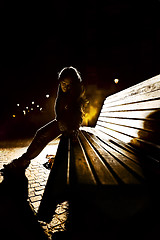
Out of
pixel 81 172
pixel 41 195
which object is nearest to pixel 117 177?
pixel 81 172

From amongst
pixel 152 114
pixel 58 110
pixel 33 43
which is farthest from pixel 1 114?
pixel 152 114

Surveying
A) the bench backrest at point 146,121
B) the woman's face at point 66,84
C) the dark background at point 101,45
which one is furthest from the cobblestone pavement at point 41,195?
the dark background at point 101,45

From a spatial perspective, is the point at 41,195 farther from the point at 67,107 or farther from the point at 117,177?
the point at 117,177

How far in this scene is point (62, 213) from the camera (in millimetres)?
1964

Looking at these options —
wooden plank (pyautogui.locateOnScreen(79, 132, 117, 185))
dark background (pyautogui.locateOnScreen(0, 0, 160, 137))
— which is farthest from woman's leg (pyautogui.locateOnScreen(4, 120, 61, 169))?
dark background (pyautogui.locateOnScreen(0, 0, 160, 137))

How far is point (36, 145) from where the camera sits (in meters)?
2.10

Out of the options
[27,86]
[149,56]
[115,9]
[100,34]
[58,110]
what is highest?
[115,9]

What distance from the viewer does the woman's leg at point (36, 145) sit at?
1.94 metres

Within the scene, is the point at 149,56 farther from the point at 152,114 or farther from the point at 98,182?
the point at 98,182

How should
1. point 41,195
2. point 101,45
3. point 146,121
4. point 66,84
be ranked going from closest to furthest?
1. point 146,121
2. point 66,84
3. point 41,195
4. point 101,45

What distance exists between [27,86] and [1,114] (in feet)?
20.3

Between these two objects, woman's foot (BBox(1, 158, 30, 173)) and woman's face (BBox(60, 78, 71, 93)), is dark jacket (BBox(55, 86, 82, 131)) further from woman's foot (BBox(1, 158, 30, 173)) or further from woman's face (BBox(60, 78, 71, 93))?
woman's foot (BBox(1, 158, 30, 173))

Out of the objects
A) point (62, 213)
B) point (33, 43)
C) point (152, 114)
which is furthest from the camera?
point (33, 43)

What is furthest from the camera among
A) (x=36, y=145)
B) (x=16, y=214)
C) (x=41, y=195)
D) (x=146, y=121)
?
(x=41, y=195)
